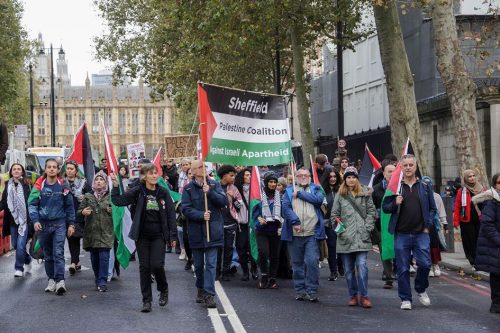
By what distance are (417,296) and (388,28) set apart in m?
12.2

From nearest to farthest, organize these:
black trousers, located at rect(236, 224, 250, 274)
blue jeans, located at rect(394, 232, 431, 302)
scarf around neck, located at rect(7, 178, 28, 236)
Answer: blue jeans, located at rect(394, 232, 431, 302) → black trousers, located at rect(236, 224, 250, 274) → scarf around neck, located at rect(7, 178, 28, 236)

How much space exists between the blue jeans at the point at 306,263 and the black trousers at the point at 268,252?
1305mm

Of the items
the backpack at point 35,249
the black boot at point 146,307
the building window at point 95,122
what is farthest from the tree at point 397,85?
the building window at point 95,122

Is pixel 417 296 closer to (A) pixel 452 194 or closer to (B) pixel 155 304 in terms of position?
(B) pixel 155 304

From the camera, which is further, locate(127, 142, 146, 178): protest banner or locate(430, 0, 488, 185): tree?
locate(127, 142, 146, 178): protest banner

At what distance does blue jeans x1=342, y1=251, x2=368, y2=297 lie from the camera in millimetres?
11898

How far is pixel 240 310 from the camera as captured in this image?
11594 millimetres

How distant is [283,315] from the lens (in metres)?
11.2

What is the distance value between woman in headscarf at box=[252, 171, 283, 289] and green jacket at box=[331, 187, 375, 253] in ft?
6.26

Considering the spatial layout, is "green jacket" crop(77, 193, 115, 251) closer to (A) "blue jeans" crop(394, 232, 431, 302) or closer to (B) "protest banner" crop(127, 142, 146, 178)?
(A) "blue jeans" crop(394, 232, 431, 302)

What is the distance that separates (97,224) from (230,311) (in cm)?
299

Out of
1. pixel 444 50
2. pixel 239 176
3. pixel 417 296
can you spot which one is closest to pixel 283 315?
pixel 417 296

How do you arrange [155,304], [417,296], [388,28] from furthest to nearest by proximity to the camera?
[388,28] < [417,296] < [155,304]

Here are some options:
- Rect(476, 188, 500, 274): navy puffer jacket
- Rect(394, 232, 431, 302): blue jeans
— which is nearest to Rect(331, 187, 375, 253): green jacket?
Rect(394, 232, 431, 302): blue jeans
